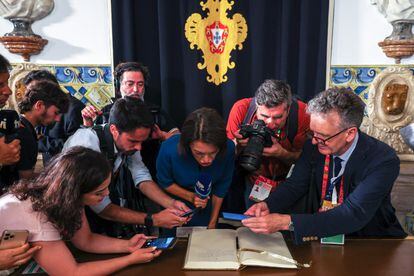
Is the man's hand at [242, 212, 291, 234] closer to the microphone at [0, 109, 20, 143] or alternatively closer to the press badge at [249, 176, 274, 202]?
the press badge at [249, 176, 274, 202]

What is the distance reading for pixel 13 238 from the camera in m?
1.20

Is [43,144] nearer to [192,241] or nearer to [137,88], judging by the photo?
[137,88]

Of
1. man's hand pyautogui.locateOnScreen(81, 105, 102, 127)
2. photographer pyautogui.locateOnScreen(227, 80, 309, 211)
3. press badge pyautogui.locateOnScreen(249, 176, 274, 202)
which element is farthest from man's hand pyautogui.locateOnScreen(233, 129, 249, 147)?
man's hand pyautogui.locateOnScreen(81, 105, 102, 127)

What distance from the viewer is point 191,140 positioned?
1725 millimetres

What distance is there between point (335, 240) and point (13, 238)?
119 centimetres

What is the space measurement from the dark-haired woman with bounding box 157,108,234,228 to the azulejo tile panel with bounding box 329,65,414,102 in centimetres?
159

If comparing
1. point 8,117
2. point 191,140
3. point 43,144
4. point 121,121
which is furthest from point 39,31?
point 191,140

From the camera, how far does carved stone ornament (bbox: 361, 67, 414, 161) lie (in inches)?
118

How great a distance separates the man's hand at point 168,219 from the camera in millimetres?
1704

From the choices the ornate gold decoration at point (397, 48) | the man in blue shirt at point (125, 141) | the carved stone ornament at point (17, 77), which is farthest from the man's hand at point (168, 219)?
the ornate gold decoration at point (397, 48)

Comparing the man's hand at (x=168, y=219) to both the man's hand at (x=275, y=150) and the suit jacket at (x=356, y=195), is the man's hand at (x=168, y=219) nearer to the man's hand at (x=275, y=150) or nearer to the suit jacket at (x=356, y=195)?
the suit jacket at (x=356, y=195)

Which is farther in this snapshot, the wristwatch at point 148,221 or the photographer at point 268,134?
the photographer at point 268,134

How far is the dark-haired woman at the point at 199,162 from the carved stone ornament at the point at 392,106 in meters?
1.70

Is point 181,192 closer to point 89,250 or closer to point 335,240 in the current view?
point 89,250
